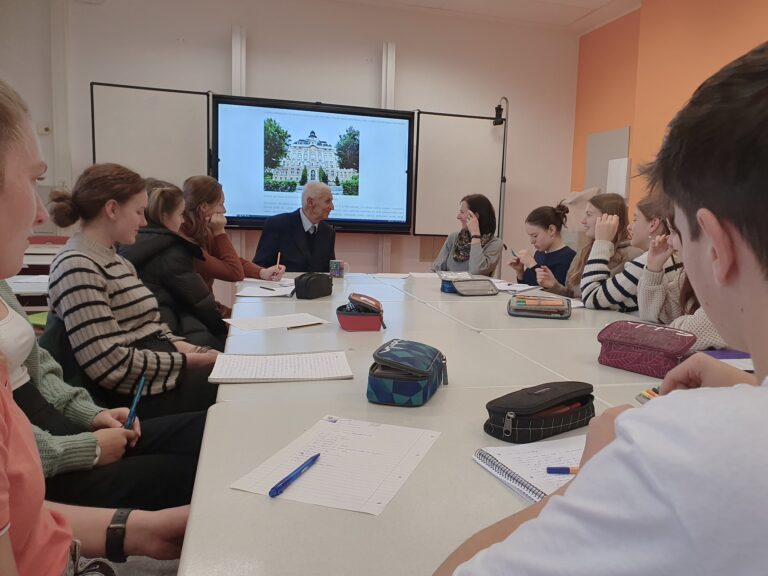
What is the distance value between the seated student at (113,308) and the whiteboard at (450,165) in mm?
3414

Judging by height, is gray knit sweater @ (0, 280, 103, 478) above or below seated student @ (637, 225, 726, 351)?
below

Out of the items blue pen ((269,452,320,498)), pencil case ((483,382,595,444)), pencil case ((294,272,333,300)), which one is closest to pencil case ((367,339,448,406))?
pencil case ((483,382,595,444))

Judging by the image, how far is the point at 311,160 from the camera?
4711 millimetres

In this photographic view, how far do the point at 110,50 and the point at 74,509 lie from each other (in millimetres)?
4299

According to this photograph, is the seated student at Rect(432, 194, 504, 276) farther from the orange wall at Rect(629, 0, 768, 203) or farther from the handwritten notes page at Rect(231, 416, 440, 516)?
the handwritten notes page at Rect(231, 416, 440, 516)

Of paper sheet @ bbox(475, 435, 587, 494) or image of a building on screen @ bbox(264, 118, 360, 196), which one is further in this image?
image of a building on screen @ bbox(264, 118, 360, 196)

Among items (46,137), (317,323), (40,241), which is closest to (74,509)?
(317,323)

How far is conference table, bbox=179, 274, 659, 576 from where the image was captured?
617 mm

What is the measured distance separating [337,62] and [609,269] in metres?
3.23

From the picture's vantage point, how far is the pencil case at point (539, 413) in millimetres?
917

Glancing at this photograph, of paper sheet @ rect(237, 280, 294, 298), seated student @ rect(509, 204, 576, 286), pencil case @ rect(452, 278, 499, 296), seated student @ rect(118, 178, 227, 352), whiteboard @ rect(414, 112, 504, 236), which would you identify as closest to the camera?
seated student @ rect(118, 178, 227, 352)

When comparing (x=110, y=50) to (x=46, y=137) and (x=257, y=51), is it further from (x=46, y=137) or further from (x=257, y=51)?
(x=257, y=51)

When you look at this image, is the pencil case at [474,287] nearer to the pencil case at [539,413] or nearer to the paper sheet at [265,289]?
the paper sheet at [265,289]

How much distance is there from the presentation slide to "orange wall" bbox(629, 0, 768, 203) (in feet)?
6.35
